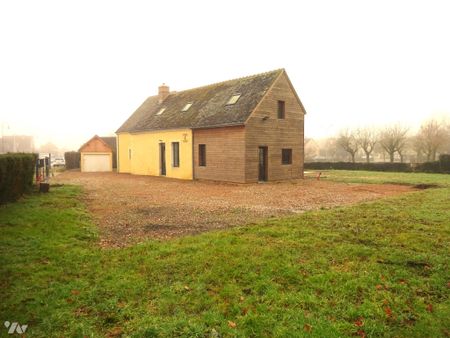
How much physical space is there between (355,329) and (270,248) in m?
2.73

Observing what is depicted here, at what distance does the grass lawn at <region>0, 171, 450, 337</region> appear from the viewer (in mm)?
4570

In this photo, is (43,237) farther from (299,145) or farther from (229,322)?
(299,145)

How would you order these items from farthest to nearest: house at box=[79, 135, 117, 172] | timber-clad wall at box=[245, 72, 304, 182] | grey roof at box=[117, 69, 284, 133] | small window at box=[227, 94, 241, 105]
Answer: house at box=[79, 135, 117, 172], small window at box=[227, 94, 241, 105], grey roof at box=[117, 69, 284, 133], timber-clad wall at box=[245, 72, 304, 182]

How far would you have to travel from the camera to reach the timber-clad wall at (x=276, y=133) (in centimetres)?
2189

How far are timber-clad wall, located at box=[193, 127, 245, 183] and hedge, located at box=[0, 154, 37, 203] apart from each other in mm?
11493

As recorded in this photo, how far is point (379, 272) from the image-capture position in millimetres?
6016

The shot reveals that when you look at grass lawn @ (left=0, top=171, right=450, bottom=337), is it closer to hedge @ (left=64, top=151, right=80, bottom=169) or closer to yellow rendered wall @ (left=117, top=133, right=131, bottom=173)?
yellow rendered wall @ (left=117, top=133, right=131, bottom=173)

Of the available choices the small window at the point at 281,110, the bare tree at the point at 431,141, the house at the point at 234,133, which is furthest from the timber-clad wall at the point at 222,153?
the bare tree at the point at 431,141

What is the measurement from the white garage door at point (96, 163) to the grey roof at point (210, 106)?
21.2ft

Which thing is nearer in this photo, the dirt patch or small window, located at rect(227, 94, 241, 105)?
the dirt patch

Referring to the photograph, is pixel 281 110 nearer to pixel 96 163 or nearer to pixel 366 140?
pixel 96 163

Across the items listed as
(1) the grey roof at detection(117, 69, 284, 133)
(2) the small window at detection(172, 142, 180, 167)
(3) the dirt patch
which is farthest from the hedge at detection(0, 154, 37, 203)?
(2) the small window at detection(172, 142, 180, 167)

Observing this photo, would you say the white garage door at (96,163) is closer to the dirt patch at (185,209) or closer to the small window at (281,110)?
the small window at (281,110)

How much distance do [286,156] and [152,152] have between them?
11.8 m
